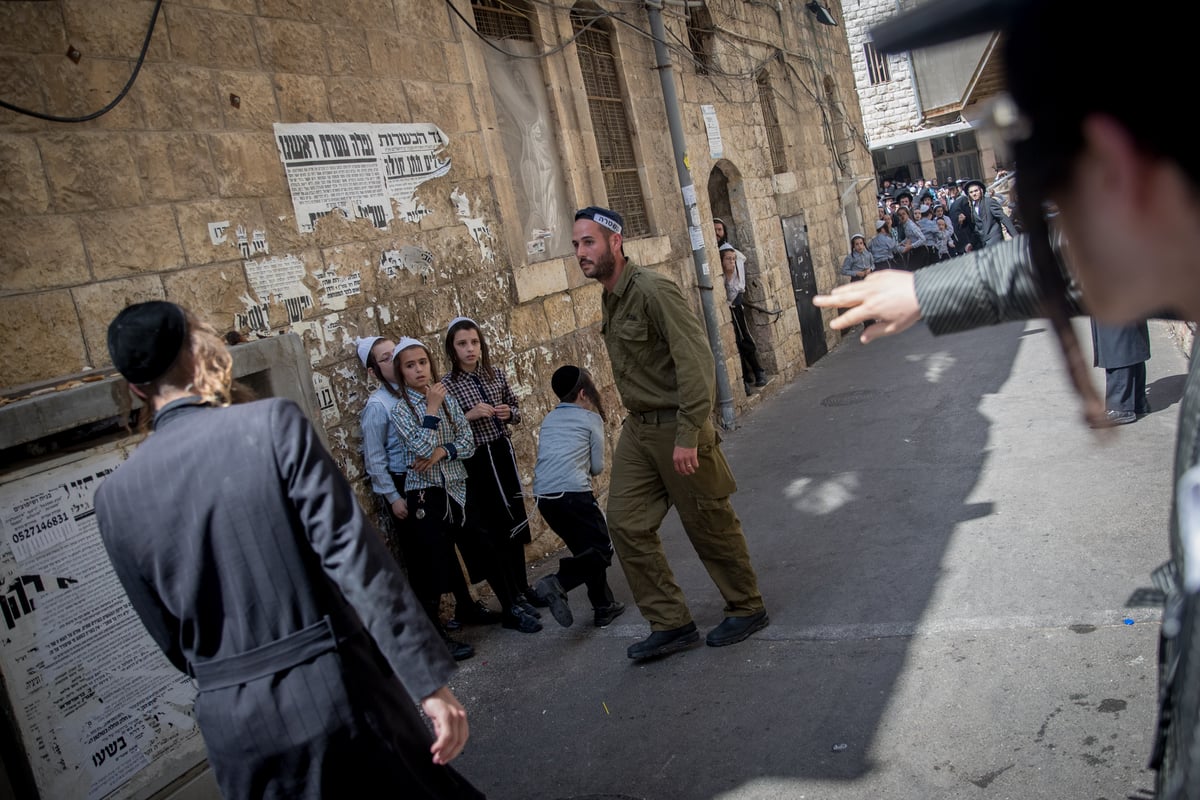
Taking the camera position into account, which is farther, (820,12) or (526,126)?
(820,12)

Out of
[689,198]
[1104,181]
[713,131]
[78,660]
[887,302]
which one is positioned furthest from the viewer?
[713,131]

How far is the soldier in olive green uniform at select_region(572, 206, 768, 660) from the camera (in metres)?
4.64

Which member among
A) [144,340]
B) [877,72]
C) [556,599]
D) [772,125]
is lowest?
[556,599]

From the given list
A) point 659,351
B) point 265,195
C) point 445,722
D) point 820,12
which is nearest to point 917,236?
point 820,12

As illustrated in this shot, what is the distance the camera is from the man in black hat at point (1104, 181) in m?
0.87

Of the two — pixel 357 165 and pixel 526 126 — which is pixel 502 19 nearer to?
pixel 526 126

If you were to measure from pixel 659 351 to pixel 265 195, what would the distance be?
90.0 inches

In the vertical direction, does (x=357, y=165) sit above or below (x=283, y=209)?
above

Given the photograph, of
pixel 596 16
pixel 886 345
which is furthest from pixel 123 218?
pixel 886 345

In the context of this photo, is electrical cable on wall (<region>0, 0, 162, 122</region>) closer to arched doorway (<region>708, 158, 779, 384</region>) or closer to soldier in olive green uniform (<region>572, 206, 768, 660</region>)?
soldier in olive green uniform (<region>572, 206, 768, 660</region>)

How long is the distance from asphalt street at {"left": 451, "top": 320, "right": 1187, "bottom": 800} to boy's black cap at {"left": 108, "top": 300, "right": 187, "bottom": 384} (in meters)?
2.04

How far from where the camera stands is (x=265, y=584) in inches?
89.8

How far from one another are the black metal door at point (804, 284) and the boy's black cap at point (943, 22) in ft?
40.7

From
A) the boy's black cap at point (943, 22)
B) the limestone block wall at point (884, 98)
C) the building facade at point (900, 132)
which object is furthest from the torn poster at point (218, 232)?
the limestone block wall at point (884, 98)
